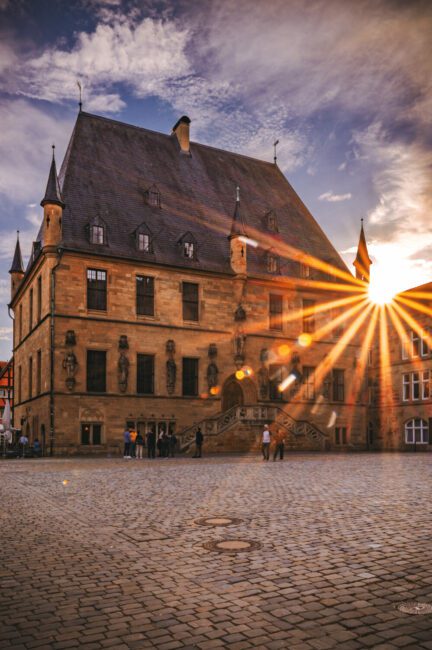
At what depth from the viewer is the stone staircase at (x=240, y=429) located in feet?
104

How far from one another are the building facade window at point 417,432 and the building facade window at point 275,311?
37.9ft

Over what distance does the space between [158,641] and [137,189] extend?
3451cm

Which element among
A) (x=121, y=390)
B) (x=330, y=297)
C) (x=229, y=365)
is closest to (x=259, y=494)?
(x=121, y=390)

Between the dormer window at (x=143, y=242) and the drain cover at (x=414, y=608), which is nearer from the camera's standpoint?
the drain cover at (x=414, y=608)

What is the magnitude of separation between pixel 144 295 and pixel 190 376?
17.8ft

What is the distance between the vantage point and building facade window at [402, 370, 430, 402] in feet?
132

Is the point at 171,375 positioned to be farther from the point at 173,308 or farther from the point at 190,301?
the point at 190,301

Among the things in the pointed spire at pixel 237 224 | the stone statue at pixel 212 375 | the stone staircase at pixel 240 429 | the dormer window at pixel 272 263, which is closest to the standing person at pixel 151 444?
the stone staircase at pixel 240 429

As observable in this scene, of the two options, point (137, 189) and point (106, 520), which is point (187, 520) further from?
point (137, 189)

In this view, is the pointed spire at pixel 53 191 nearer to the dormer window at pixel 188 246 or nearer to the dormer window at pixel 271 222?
the dormer window at pixel 188 246

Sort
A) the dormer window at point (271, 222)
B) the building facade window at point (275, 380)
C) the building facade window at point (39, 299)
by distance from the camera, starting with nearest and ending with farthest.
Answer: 1. the building facade window at point (39, 299)
2. the building facade window at point (275, 380)
3. the dormer window at point (271, 222)

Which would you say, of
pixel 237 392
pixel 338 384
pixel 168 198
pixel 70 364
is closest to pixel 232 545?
pixel 70 364

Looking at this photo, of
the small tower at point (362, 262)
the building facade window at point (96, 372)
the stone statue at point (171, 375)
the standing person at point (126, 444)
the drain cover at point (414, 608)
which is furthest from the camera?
the small tower at point (362, 262)

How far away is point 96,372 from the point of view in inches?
1257
